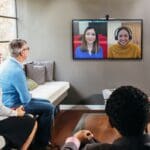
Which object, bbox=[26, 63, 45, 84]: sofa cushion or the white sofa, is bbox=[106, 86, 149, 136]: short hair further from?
bbox=[26, 63, 45, 84]: sofa cushion

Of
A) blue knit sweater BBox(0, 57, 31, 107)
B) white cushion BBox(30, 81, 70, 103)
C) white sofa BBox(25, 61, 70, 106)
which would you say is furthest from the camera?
white sofa BBox(25, 61, 70, 106)

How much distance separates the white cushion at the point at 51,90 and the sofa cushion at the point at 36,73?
120 mm

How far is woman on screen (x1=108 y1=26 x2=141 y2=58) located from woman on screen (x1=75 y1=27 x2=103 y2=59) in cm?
22

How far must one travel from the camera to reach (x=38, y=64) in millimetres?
5859

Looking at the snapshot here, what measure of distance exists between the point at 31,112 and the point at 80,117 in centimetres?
194

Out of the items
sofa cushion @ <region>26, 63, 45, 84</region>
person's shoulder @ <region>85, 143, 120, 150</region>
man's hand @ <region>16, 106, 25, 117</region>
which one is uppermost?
person's shoulder @ <region>85, 143, 120, 150</region>

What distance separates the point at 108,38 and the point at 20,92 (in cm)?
272

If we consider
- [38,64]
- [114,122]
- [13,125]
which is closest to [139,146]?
[114,122]

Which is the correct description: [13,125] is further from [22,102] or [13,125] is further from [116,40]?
[116,40]

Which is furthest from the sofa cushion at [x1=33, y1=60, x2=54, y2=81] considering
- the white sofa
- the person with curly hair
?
the person with curly hair

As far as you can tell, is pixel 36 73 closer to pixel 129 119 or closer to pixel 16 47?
pixel 16 47

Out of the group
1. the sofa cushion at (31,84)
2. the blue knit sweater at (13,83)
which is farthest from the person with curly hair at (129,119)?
the sofa cushion at (31,84)

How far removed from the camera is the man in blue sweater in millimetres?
3461

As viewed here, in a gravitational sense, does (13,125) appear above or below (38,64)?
below
